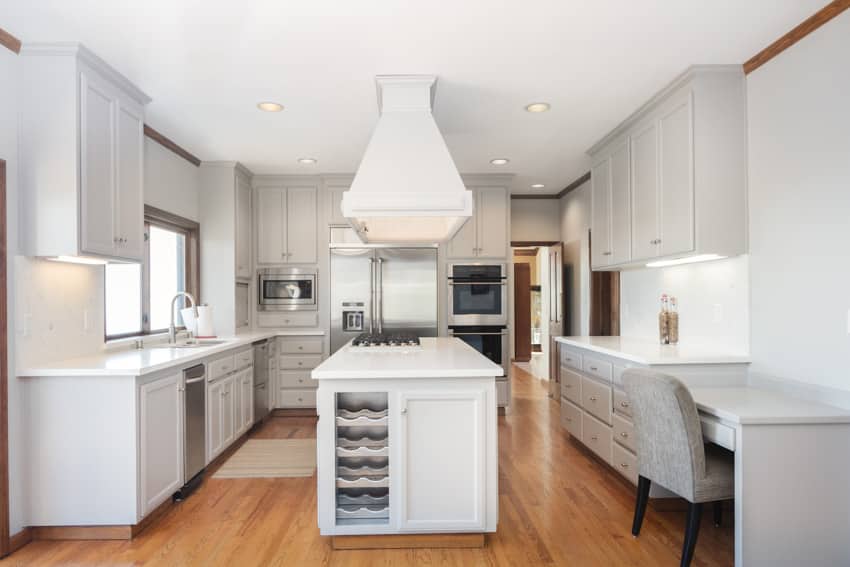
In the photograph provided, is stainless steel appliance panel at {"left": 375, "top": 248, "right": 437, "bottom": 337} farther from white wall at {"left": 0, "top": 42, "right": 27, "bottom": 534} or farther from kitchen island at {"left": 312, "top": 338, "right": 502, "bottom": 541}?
white wall at {"left": 0, "top": 42, "right": 27, "bottom": 534}

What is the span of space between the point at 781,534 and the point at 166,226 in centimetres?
455

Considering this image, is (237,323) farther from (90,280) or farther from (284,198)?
(90,280)

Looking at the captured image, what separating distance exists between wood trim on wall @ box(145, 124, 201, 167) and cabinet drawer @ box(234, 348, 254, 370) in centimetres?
180

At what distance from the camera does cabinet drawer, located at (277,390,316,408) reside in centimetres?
528

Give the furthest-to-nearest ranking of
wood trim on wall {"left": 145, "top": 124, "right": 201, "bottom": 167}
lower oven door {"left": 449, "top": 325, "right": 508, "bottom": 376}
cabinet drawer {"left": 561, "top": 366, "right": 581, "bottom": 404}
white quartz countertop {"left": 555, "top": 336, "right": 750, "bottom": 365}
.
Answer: lower oven door {"left": 449, "top": 325, "right": 508, "bottom": 376}
cabinet drawer {"left": 561, "top": 366, "right": 581, "bottom": 404}
wood trim on wall {"left": 145, "top": 124, "right": 201, "bottom": 167}
white quartz countertop {"left": 555, "top": 336, "right": 750, "bottom": 365}

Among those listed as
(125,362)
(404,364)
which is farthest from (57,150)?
(404,364)

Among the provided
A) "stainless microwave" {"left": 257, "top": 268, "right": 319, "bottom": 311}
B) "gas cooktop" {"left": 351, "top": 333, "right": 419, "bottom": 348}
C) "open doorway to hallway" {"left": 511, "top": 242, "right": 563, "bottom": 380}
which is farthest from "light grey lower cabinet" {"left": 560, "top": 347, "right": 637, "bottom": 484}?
"stainless microwave" {"left": 257, "top": 268, "right": 319, "bottom": 311}

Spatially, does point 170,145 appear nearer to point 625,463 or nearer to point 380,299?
point 380,299

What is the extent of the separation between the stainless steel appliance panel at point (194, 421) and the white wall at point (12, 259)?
81 centimetres

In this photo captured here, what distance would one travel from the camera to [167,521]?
2.86 meters

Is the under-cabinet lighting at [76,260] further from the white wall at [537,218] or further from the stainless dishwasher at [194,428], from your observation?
the white wall at [537,218]

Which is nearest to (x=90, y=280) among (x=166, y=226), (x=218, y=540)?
(x=166, y=226)

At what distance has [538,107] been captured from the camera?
3.46 metres

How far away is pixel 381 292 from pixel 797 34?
389cm
